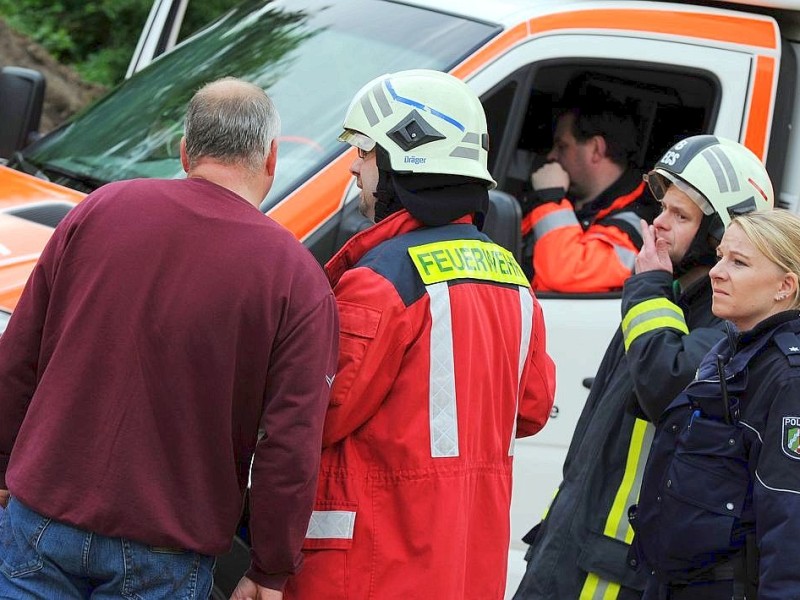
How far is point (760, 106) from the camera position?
171 inches

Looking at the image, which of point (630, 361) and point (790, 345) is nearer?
point (790, 345)

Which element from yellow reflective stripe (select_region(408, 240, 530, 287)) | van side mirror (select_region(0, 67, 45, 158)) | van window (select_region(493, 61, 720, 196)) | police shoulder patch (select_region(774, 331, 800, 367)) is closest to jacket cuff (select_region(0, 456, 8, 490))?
yellow reflective stripe (select_region(408, 240, 530, 287))

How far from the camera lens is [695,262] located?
3355 mm

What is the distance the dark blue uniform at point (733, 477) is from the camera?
2.58 m

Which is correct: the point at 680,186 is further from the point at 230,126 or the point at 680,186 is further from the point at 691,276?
the point at 230,126

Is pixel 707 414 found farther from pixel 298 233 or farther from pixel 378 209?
pixel 298 233

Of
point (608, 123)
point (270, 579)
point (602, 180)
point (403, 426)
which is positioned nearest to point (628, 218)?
point (602, 180)

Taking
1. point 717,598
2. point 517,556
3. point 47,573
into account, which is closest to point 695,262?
point 717,598

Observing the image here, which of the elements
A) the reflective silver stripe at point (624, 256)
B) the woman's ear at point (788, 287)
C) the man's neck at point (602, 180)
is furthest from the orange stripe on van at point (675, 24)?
the woman's ear at point (788, 287)

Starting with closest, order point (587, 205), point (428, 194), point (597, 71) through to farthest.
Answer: point (428, 194) < point (597, 71) < point (587, 205)

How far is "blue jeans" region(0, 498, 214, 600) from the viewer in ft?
8.20

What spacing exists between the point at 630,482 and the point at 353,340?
3.25 feet

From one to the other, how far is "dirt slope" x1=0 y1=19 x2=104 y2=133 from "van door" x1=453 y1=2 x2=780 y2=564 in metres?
6.98

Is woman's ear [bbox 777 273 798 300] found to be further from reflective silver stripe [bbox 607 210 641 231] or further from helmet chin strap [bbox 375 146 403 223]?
reflective silver stripe [bbox 607 210 641 231]
